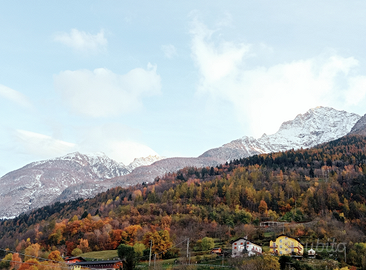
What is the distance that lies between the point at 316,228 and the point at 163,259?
42311 mm

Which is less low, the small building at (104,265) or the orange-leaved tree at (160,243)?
the orange-leaved tree at (160,243)

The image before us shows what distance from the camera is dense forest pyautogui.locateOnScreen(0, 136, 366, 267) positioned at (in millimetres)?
90812

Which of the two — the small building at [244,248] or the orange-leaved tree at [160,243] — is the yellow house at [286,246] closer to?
the small building at [244,248]

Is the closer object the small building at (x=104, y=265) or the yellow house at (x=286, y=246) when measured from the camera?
the small building at (x=104, y=265)

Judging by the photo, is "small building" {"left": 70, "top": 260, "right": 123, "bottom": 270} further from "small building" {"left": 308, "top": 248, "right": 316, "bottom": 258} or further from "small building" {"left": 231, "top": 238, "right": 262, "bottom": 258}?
"small building" {"left": 308, "top": 248, "right": 316, "bottom": 258}

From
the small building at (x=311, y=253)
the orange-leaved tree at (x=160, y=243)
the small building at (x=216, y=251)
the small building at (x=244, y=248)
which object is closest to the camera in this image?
the small building at (x=311, y=253)

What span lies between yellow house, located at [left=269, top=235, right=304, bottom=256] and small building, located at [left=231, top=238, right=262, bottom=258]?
347 centimetres

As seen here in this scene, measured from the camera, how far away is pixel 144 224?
114688 millimetres

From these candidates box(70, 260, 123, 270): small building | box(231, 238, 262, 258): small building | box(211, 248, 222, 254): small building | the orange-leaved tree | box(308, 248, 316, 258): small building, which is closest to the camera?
box(308, 248, 316, 258): small building

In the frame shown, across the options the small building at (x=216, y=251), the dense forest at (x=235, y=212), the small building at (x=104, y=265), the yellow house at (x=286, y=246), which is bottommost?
the small building at (x=104, y=265)

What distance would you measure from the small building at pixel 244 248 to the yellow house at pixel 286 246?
3471 millimetres

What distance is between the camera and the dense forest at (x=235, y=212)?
298 ft

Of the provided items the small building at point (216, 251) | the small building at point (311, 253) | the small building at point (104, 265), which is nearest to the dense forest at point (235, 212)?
the small building at point (311, 253)

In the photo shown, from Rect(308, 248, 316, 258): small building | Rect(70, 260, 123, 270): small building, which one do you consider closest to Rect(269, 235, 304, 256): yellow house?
Rect(308, 248, 316, 258): small building
